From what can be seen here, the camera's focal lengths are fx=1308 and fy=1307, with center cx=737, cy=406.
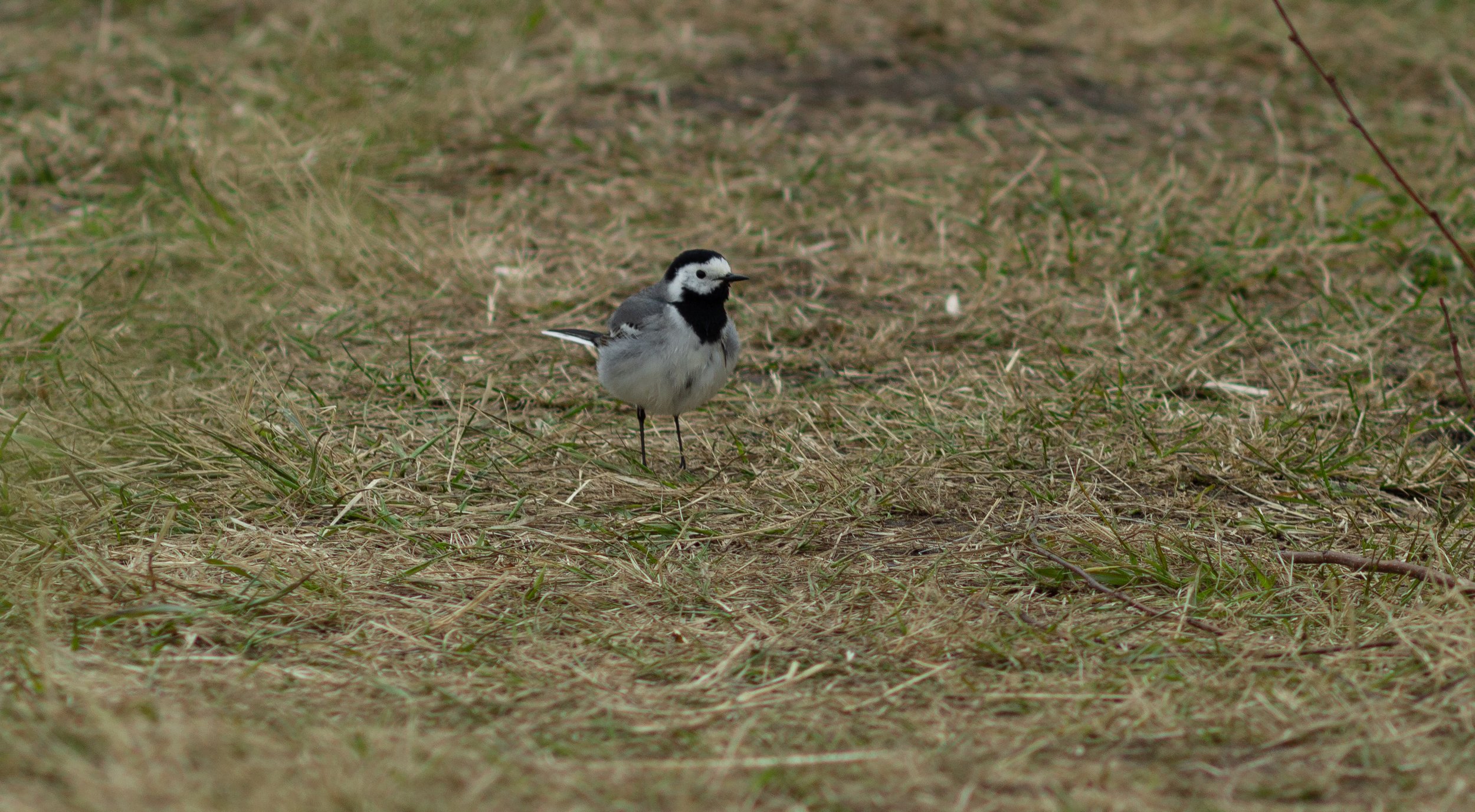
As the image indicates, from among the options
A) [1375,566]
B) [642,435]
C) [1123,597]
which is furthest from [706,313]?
[1375,566]

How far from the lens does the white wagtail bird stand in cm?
451

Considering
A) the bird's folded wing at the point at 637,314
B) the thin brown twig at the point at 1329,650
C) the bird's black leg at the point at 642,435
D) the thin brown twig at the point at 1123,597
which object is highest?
the bird's folded wing at the point at 637,314

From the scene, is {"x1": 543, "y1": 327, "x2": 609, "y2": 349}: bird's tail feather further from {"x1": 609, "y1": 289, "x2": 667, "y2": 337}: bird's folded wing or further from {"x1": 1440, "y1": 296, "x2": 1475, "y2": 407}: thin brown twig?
{"x1": 1440, "y1": 296, "x2": 1475, "y2": 407}: thin brown twig

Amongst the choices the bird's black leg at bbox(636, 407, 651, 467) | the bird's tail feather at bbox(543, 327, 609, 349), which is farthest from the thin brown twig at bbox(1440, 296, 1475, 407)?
the bird's tail feather at bbox(543, 327, 609, 349)

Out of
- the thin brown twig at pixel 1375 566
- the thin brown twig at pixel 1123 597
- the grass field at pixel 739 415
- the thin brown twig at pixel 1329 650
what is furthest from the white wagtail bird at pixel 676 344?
the thin brown twig at pixel 1329 650

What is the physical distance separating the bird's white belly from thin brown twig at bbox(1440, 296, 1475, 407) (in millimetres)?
2258

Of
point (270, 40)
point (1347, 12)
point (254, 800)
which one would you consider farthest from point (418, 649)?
point (1347, 12)

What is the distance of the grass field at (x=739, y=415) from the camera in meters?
2.76

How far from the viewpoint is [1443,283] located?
576 centimetres

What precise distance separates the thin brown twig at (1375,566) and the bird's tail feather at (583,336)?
2458 mm

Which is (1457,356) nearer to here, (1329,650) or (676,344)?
(1329,650)

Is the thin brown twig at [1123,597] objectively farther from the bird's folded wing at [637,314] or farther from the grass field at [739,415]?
the bird's folded wing at [637,314]

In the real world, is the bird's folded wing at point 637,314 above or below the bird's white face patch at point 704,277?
below

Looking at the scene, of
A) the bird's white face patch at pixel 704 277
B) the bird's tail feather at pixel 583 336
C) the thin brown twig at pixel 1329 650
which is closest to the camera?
the thin brown twig at pixel 1329 650
